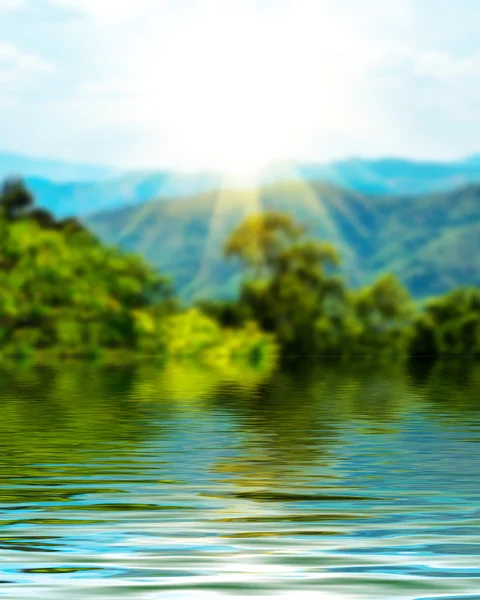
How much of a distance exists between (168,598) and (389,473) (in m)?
9.83

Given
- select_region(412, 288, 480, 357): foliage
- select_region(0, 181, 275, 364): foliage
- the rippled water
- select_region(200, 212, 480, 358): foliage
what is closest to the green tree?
select_region(0, 181, 275, 364): foliage

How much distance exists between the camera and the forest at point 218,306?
104m

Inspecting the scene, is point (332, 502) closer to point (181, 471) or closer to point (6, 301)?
point (181, 471)

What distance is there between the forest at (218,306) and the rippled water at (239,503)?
6866 cm

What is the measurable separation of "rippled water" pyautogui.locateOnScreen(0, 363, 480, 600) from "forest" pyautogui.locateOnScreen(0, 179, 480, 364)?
68661 mm

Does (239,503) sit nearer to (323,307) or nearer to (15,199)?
(323,307)

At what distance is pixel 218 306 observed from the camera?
11894 cm

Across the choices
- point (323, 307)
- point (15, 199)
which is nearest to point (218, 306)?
point (323, 307)

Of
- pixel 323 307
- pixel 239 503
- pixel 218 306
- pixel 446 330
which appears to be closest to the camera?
pixel 239 503

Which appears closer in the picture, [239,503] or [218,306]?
[239,503]

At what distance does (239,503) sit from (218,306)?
103097 mm

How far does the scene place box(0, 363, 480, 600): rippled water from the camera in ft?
35.4

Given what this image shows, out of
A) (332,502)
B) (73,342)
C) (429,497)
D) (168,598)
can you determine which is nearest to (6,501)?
(332,502)

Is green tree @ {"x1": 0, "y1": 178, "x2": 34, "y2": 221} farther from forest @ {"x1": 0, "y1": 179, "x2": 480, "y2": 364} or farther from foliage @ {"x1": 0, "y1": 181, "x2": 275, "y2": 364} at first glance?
foliage @ {"x1": 0, "y1": 181, "x2": 275, "y2": 364}
